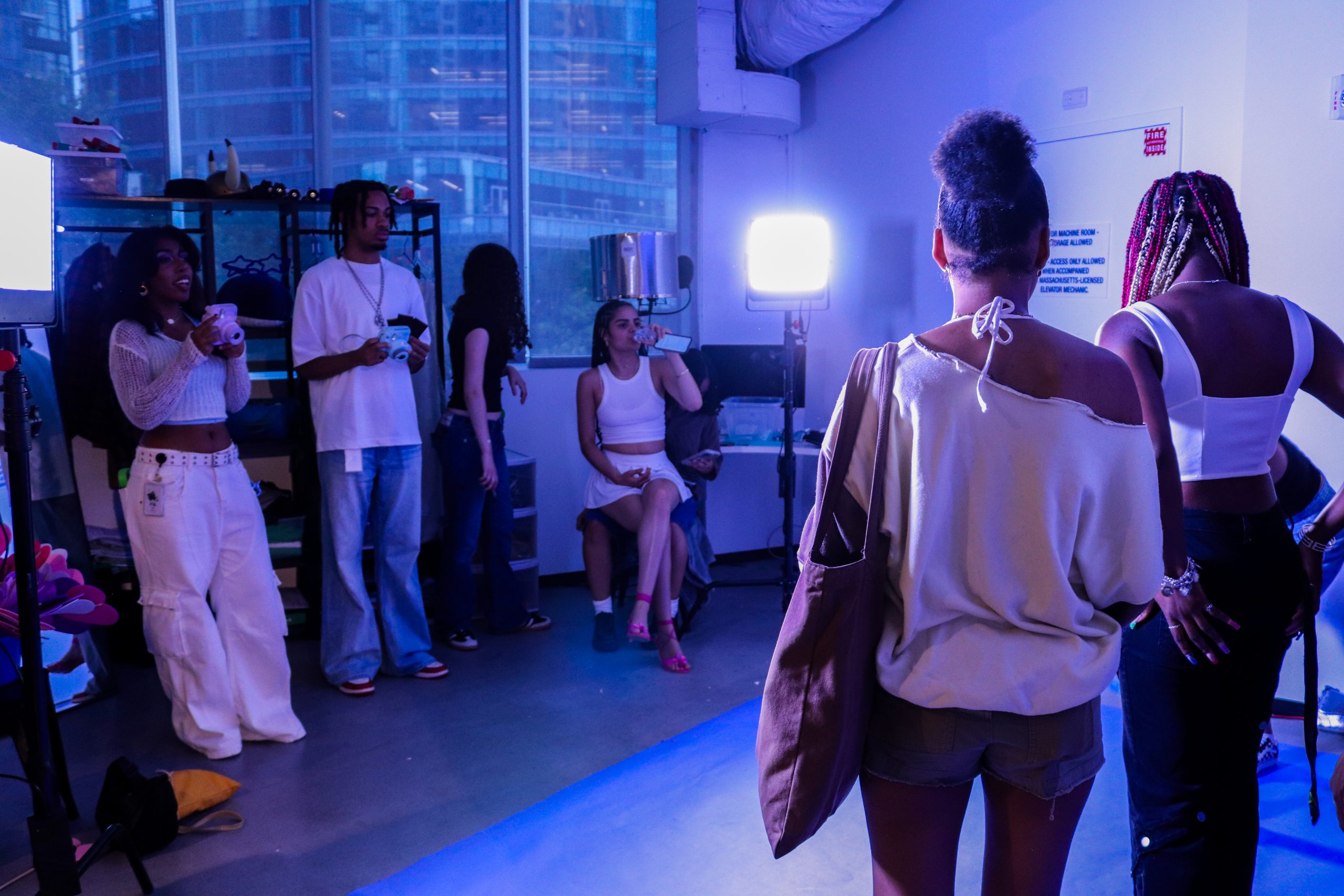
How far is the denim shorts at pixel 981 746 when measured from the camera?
123 centimetres

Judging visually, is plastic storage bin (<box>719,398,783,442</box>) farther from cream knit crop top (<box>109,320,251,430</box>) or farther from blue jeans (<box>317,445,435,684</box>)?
cream knit crop top (<box>109,320,251,430</box>)

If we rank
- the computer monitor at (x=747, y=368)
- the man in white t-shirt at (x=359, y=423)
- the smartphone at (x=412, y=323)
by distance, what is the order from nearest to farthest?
1. the man in white t-shirt at (x=359, y=423)
2. the smartphone at (x=412, y=323)
3. the computer monitor at (x=747, y=368)

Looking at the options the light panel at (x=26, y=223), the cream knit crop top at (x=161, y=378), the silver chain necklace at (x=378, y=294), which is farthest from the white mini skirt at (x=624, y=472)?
the light panel at (x=26, y=223)

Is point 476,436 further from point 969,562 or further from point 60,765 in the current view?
point 969,562

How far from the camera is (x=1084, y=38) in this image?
3.82 m

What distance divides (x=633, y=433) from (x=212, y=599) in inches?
69.5

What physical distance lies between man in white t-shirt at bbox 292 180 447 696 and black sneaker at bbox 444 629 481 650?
443 millimetres

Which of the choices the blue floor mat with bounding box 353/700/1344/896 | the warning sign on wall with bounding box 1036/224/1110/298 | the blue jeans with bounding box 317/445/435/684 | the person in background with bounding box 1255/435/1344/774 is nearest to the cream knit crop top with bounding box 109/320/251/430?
the blue jeans with bounding box 317/445/435/684

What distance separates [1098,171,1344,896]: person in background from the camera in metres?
1.64

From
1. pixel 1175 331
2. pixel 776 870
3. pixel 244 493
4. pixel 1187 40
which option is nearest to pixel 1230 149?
pixel 1187 40

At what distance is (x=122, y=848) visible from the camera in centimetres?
238

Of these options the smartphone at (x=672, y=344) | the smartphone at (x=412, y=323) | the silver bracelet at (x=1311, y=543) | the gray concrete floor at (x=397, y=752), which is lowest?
the gray concrete floor at (x=397, y=752)

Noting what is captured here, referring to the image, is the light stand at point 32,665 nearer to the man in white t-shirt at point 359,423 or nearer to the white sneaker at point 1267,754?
the man in white t-shirt at point 359,423

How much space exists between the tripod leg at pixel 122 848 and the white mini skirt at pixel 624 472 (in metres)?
2.17
